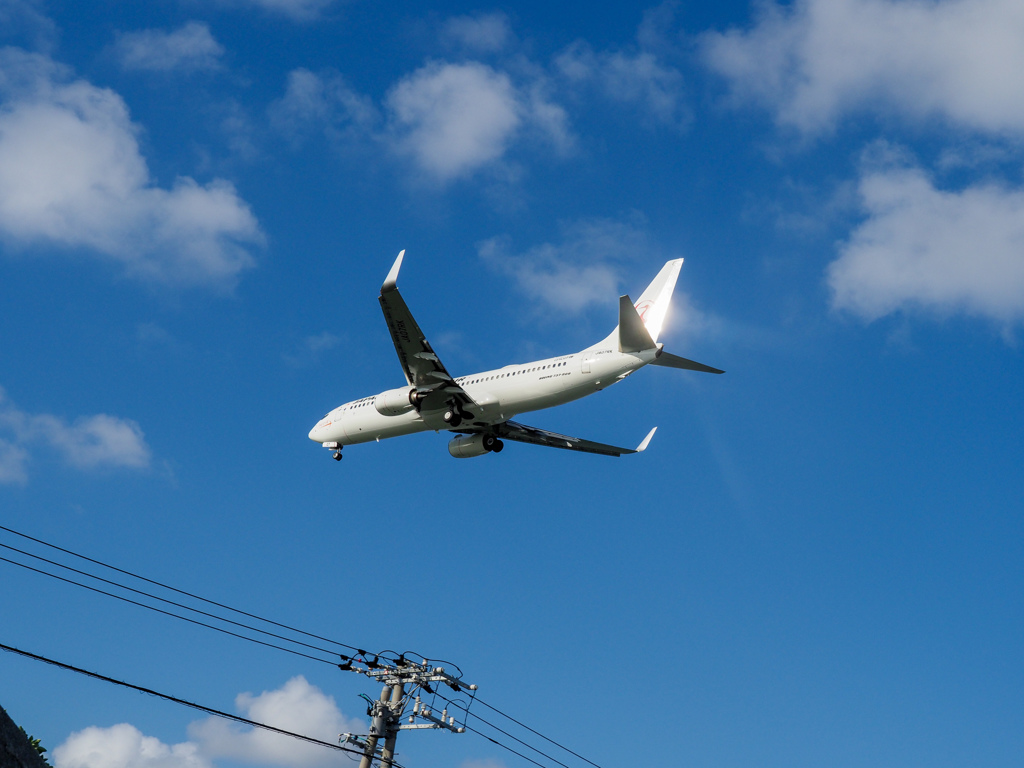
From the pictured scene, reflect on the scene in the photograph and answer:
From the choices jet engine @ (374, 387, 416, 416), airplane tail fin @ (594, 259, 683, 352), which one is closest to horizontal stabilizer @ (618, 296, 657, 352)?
airplane tail fin @ (594, 259, 683, 352)

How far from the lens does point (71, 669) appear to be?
15234mm

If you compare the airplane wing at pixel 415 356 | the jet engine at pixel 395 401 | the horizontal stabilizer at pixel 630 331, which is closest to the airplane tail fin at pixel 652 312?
the horizontal stabilizer at pixel 630 331

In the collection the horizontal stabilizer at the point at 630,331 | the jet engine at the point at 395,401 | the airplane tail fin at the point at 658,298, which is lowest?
the jet engine at the point at 395,401

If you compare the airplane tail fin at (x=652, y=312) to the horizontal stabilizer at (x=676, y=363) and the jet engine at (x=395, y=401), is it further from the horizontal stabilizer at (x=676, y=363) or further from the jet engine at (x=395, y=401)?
the jet engine at (x=395, y=401)

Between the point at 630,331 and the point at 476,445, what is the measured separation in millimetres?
10263

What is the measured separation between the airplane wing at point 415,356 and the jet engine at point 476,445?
374 centimetres

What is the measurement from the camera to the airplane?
110ft

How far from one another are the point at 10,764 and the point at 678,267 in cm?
3243

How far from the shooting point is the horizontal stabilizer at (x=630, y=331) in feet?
105

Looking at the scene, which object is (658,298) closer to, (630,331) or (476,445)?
(630,331)

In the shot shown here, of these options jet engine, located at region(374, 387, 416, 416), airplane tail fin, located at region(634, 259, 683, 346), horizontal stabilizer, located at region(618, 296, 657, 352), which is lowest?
jet engine, located at region(374, 387, 416, 416)

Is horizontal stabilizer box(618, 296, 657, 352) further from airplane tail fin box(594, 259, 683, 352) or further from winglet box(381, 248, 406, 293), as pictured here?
winglet box(381, 248, 406, 293)

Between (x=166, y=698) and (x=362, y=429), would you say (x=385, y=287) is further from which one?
(x=166, y=698)

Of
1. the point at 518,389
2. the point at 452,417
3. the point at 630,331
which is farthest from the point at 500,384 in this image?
the point at 630,331
